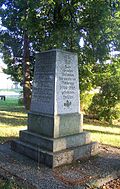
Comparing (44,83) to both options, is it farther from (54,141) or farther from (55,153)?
(55,153)

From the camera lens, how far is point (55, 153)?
6.08 meters

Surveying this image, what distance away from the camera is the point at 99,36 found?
13.2 m

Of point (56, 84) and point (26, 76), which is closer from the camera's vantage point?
point (56, 84)

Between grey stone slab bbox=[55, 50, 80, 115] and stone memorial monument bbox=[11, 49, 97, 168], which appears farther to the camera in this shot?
grey stone slab bbox=[55, 50, 80, 115]

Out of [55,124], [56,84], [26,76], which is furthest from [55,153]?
[26,76]

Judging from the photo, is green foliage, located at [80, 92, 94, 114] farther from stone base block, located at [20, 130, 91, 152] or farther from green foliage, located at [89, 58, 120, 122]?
stone base block, located at [20, 130, 91, 152]

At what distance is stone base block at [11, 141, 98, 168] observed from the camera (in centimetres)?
599

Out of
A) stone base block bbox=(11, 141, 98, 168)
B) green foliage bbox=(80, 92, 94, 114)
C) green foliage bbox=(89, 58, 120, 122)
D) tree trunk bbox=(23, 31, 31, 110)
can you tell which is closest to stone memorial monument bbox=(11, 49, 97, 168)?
stone base block bbox=(11, 141, 98, 168)

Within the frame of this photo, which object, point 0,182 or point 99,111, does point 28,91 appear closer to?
point 99,111

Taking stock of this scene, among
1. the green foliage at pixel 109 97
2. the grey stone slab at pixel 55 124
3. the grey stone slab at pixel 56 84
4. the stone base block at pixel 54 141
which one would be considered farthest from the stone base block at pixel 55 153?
the green foliage at pixel 109 97

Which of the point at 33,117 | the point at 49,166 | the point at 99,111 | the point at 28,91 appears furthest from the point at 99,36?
the point at 49,166

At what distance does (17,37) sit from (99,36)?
256 inches

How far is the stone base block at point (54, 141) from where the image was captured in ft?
20.6

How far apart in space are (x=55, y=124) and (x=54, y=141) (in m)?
0.43
